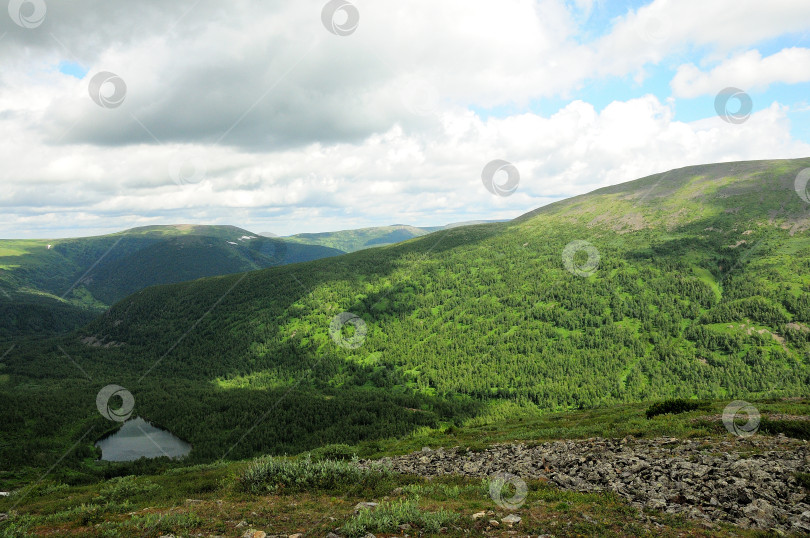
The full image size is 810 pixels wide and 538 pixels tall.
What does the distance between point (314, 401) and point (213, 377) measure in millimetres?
76068

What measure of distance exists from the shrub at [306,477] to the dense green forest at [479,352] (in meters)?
59.5

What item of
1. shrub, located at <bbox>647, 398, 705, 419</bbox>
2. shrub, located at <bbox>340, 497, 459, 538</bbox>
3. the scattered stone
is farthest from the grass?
shrub, located at <bbox>647, 398, 705, 419</bbox>

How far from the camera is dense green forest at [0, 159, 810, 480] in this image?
292 ft

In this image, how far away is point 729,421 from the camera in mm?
24969

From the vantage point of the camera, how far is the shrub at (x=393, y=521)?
40.1 ft

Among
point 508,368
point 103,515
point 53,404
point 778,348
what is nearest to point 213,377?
point 53,404

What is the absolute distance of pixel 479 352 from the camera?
135 metres

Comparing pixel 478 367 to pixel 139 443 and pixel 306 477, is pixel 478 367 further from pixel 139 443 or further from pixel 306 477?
pixel 306 477

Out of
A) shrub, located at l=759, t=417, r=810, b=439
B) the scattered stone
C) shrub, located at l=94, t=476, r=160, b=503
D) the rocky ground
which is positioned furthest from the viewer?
shrub, located at l=94, t=476, r=160, b=503

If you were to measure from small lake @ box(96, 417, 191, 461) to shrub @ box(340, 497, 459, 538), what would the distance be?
87.8 metres

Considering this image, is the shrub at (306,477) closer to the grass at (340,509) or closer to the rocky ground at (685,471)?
the grass at (340,509)

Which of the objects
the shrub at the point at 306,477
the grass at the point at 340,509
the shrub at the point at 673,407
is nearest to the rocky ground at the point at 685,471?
the grass at the point at 340,509

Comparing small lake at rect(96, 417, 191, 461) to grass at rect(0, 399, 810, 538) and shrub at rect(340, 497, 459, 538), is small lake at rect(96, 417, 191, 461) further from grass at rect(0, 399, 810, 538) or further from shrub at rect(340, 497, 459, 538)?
shrub at rect(340, 497, 459, 538)

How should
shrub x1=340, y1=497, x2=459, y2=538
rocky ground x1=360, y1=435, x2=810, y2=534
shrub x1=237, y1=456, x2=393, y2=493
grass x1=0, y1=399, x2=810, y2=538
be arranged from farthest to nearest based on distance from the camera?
shrub x1=237, y1=456, x2=393, y2=493
rocky ground x1=360, y1=435, x2=810, y2=534
grass x1=0, y1=399, x2=810, y2=538
shrub x1=340, y1=497, x2=459, y2=538
